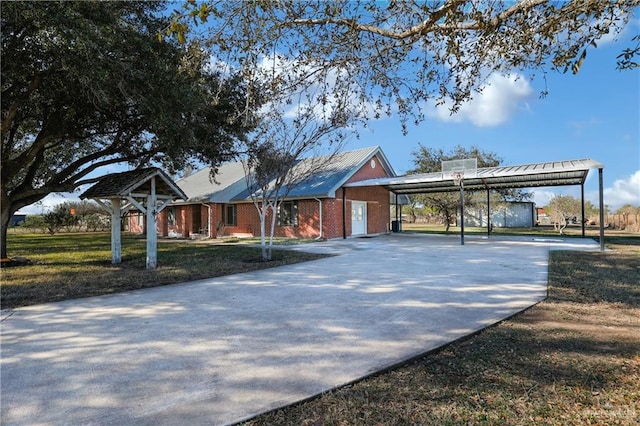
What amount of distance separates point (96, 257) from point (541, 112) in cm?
1331

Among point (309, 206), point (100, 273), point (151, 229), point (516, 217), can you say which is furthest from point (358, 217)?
point (516, 217)

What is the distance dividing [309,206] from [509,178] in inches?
385

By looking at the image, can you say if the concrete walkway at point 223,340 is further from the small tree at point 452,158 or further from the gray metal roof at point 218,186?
the small tree at point 452,158

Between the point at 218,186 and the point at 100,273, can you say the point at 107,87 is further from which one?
the point at 218,186

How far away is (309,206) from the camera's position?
1958 centimetres

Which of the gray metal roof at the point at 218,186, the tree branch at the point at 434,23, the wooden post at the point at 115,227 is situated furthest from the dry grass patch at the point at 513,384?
the gray metal roof at the point at 218,186

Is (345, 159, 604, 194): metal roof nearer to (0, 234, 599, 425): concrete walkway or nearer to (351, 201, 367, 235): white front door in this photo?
(351, 201, 367, 235): white front door

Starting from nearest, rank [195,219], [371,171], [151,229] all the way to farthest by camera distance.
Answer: [151,229] < [371,171] < [195,219]

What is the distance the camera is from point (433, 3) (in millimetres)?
4223

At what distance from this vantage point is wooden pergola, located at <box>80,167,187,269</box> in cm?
962

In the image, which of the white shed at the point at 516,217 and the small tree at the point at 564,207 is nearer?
the small tree at the point at 564,207

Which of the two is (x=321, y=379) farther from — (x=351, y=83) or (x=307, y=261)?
(x=307, y=261)

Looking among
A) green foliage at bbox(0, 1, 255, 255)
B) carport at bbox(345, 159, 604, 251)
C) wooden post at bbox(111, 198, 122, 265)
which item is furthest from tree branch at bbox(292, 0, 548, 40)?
carport at bbox(345, 159, 604, 251)

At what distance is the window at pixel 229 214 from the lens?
74.9 ft
